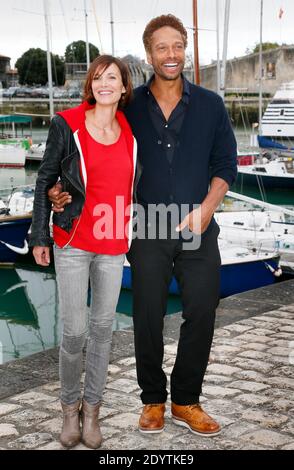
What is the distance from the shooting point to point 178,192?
318 centimetres

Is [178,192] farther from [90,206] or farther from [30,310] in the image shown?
[30,310]

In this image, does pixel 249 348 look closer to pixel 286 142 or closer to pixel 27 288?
pixel 27 288

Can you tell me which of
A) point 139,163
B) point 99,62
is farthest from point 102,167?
point 99,62

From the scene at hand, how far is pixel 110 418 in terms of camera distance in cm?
347

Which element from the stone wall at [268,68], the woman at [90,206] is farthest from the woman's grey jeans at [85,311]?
the stone wall at [268,68]

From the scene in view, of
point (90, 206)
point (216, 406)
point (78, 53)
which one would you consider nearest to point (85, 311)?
point (90, 206)

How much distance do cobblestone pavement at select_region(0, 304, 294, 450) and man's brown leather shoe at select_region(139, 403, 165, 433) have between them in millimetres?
37

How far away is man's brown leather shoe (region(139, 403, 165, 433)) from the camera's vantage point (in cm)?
328

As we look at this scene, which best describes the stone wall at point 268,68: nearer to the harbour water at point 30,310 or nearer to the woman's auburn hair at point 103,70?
the harbour water at point 30,310

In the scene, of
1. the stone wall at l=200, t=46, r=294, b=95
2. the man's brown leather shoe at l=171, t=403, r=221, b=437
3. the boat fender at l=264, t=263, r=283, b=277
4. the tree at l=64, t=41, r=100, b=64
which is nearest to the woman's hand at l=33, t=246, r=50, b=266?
the man's brown leather shoe at l=171, t=403, r=221, b=437

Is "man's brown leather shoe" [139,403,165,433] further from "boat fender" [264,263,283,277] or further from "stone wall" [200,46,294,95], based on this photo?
"stone wall" [200,46,294,95]

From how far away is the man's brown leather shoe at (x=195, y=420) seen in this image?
3.27 meters

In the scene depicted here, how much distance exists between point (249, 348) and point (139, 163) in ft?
6.65

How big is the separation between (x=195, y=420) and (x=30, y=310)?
9975 mm
